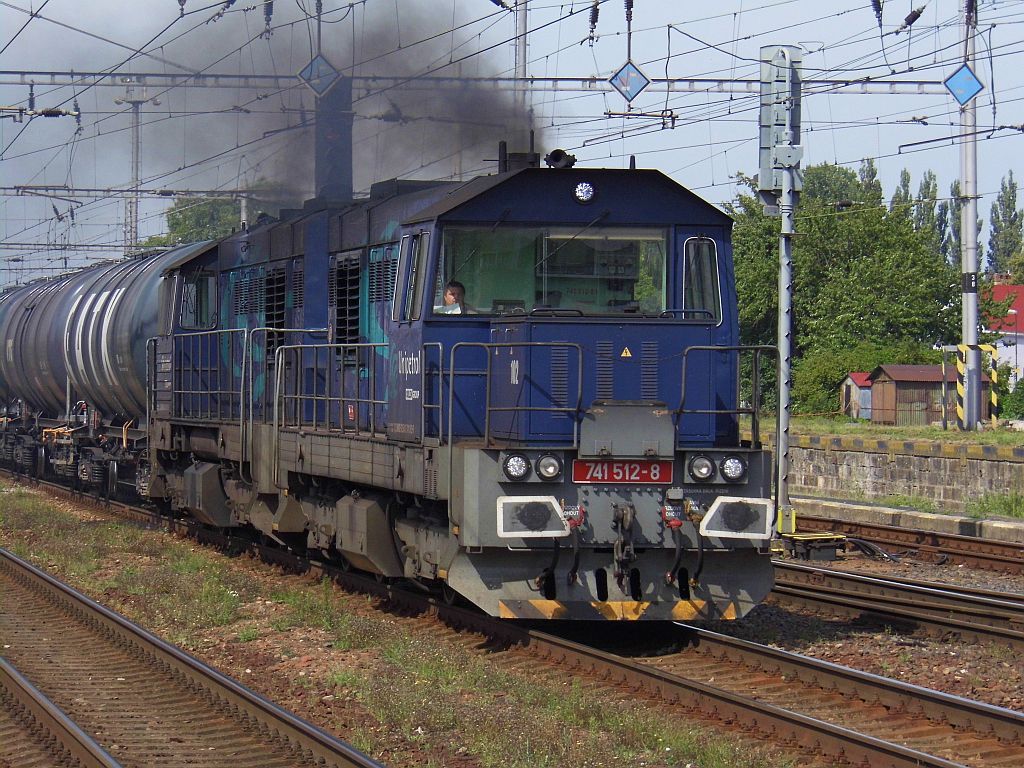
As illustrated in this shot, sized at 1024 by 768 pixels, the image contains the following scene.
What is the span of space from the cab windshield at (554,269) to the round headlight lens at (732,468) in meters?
1.22

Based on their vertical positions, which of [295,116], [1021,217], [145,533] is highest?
[1021,217]

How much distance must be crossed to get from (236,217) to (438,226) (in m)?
48.4

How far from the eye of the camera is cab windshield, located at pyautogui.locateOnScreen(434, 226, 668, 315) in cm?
908

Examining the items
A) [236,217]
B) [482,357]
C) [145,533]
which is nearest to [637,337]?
[482,357]

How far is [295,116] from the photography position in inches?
859

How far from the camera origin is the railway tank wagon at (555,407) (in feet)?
27.8

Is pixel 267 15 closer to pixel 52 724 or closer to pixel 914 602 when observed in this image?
pixel 914 602

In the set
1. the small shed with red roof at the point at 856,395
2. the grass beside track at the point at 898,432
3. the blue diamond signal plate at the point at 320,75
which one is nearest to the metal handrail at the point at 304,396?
the blue diamond signal plate at the point at 320,75

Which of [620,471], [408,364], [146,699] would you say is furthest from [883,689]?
[146,699]

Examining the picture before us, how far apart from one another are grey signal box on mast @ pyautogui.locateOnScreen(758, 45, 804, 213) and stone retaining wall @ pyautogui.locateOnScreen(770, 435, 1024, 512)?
7793mm

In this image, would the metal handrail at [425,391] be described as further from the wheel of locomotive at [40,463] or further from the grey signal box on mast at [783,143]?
the wheel of locomotive at [40,463]

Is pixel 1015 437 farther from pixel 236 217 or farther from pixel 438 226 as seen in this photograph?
pixel 236 217

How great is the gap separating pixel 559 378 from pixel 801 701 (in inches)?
106

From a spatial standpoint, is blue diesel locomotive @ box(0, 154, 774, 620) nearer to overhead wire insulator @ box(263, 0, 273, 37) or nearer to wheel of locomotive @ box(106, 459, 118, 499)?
wheel of locomotive @ box(106, 459, 118, 499)
